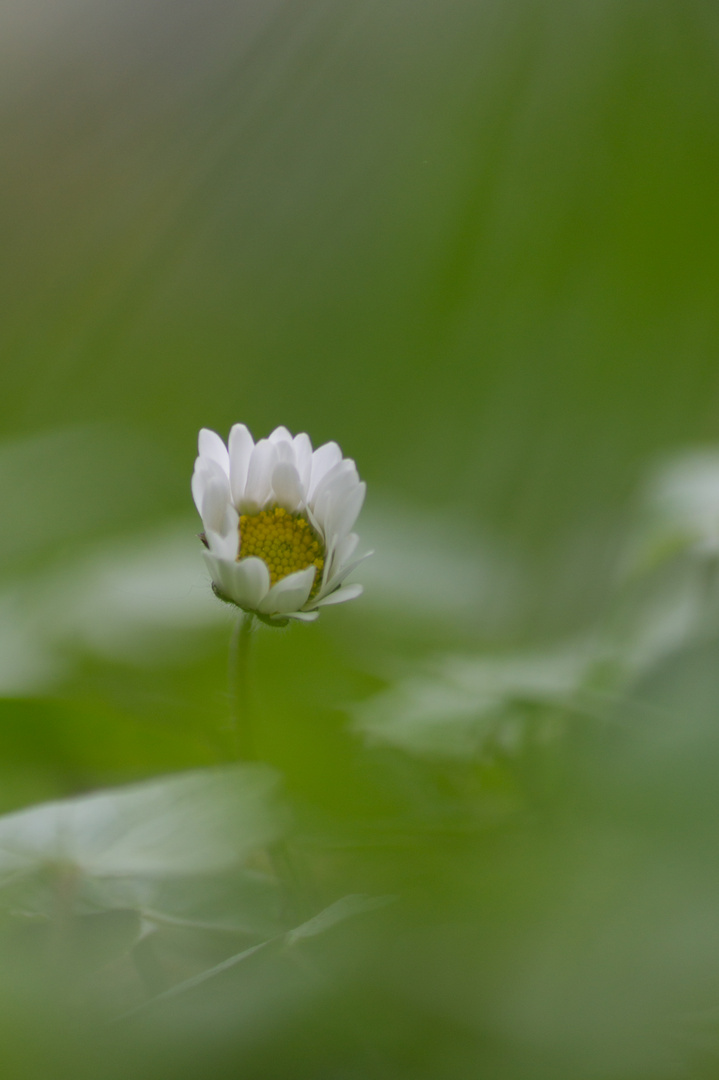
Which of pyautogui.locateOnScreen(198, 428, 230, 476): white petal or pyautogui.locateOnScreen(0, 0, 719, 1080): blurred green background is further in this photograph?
pyautogui.locateOnScreen(198, 428, 230, 476): white petal

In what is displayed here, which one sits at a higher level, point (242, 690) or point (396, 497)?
point (396, 497)

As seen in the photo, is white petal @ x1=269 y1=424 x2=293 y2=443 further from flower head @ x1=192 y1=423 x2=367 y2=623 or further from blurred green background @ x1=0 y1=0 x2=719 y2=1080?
blurred green background @ x1=0 y1=0 x2=719 y2=1080

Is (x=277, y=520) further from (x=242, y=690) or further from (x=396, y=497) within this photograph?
(x=396, y=497)

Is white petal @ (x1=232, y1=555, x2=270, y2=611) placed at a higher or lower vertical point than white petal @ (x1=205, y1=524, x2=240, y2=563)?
lower

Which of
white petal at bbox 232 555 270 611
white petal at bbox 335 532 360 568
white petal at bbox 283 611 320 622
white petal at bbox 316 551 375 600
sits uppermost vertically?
white petal at bbox 335 532 360 568

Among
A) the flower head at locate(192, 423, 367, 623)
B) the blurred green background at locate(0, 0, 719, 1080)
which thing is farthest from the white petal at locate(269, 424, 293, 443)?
the blurred green background at locate(0, 0, 719, 1080)

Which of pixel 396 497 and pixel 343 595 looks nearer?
pixel 343 595

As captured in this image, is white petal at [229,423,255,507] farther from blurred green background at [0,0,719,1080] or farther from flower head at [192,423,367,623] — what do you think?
blurred green background at [0,0,719,1080]

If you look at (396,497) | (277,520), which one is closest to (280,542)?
(277,520)
